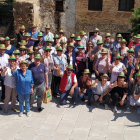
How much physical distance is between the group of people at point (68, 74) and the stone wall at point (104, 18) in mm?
5693

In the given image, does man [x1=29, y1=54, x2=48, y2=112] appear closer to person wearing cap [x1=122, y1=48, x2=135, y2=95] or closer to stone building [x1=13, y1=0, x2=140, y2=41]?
person wearing cap [x1=122, y1=48, x2=135, y2=95]

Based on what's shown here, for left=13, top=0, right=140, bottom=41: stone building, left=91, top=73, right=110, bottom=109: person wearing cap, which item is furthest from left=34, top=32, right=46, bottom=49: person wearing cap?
left=13, top=0, right=140, bottom=41: stone building

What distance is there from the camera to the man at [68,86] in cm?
674

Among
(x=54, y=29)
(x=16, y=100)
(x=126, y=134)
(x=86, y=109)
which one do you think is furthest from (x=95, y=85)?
(x=54, y=29)

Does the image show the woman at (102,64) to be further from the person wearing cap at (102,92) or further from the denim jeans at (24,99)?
the denim jeans at (24,99)

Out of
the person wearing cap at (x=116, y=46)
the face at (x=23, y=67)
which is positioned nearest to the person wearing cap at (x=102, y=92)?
the person wearing cap at (x=116, y=46)

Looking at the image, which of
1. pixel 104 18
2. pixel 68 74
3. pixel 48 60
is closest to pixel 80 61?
pixel 68 74

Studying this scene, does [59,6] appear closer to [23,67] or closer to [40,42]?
[40,42]

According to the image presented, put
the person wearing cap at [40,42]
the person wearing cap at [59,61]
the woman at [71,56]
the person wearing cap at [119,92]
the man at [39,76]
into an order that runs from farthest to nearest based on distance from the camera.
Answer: the person wearing cap at [40,42], the woman at [71,56], the person wearing cap at [59,61], the person wearing cap at [119,92], the man at [39,76]

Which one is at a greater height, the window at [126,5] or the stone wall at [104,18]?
the window at [126,5]

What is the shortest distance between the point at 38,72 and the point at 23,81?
0.54 metres

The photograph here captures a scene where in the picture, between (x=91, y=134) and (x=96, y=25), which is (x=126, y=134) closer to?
(x=91, y=134)

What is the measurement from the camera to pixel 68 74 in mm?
6715

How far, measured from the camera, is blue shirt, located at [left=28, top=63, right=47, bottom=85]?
6199 millimetres
